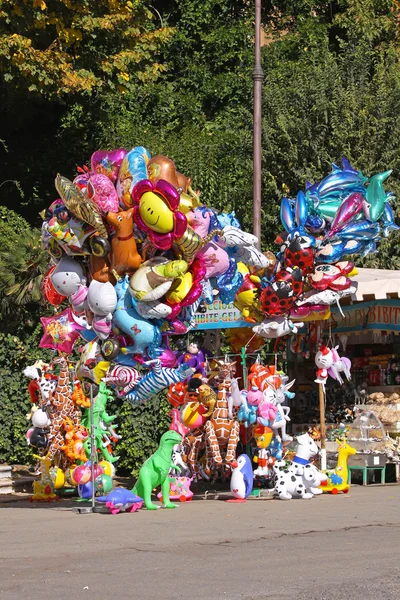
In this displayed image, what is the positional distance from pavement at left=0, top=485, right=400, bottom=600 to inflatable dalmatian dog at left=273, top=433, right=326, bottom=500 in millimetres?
274

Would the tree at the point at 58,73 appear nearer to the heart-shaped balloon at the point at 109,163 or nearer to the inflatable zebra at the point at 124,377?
the heart-shaped balloon at the point at 109,163

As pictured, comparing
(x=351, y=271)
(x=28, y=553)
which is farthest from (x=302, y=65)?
(x=28, y=553)

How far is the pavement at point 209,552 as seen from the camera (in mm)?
7605

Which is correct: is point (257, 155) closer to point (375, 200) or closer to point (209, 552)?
point (375, 200)

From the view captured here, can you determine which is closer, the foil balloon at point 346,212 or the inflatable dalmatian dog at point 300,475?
the inflatable dalmatian dog at point 300,475

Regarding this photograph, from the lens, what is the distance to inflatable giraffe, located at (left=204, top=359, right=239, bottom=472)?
13664 millimetres

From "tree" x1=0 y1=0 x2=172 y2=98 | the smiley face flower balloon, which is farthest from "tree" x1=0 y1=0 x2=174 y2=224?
the smiley face flower balloon

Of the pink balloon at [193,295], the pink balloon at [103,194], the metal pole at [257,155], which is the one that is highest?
the metal pole at [257,155]

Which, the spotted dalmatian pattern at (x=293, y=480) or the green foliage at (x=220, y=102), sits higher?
the green foliage at (x=220, y=102)

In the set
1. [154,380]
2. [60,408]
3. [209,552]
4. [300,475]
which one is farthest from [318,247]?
[209,552]

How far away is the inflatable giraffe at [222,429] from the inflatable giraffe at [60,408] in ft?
5.82

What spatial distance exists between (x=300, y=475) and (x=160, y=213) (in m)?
3.92

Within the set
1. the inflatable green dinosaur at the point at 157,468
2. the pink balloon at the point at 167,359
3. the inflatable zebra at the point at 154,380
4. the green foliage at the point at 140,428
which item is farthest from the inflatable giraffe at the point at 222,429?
the green foliage at the point at 140,428

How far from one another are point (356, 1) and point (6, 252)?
14007 millimetres
